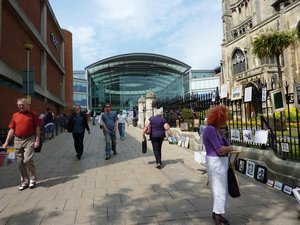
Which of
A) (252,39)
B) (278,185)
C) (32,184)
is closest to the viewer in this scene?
(278,185)

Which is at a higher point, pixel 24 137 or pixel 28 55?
pixel 28 55

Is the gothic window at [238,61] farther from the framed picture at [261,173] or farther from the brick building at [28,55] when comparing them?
the framed picture at [261,173]

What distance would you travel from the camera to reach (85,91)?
62.8 metres

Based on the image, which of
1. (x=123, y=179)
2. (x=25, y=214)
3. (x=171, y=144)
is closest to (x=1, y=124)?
(x=171, y=144)

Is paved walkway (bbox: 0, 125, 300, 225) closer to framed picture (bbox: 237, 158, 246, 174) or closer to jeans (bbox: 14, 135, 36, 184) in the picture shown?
framed picture (bbox: 237, 158, 246, 174)

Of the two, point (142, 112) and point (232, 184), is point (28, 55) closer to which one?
point (232, 184)

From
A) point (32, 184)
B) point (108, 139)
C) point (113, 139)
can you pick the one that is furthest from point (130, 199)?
point (113, 139)

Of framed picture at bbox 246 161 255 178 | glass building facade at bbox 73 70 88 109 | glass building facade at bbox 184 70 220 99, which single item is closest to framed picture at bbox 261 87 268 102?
framed picture at bbox 246 161 255 178

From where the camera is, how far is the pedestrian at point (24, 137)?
18.5 feet

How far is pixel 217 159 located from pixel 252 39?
Result: 41.0m

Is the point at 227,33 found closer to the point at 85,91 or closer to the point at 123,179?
the point at 85,91

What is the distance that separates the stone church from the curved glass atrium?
16.4m

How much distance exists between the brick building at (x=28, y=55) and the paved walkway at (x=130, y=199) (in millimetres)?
6763

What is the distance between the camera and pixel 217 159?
11.7ft
